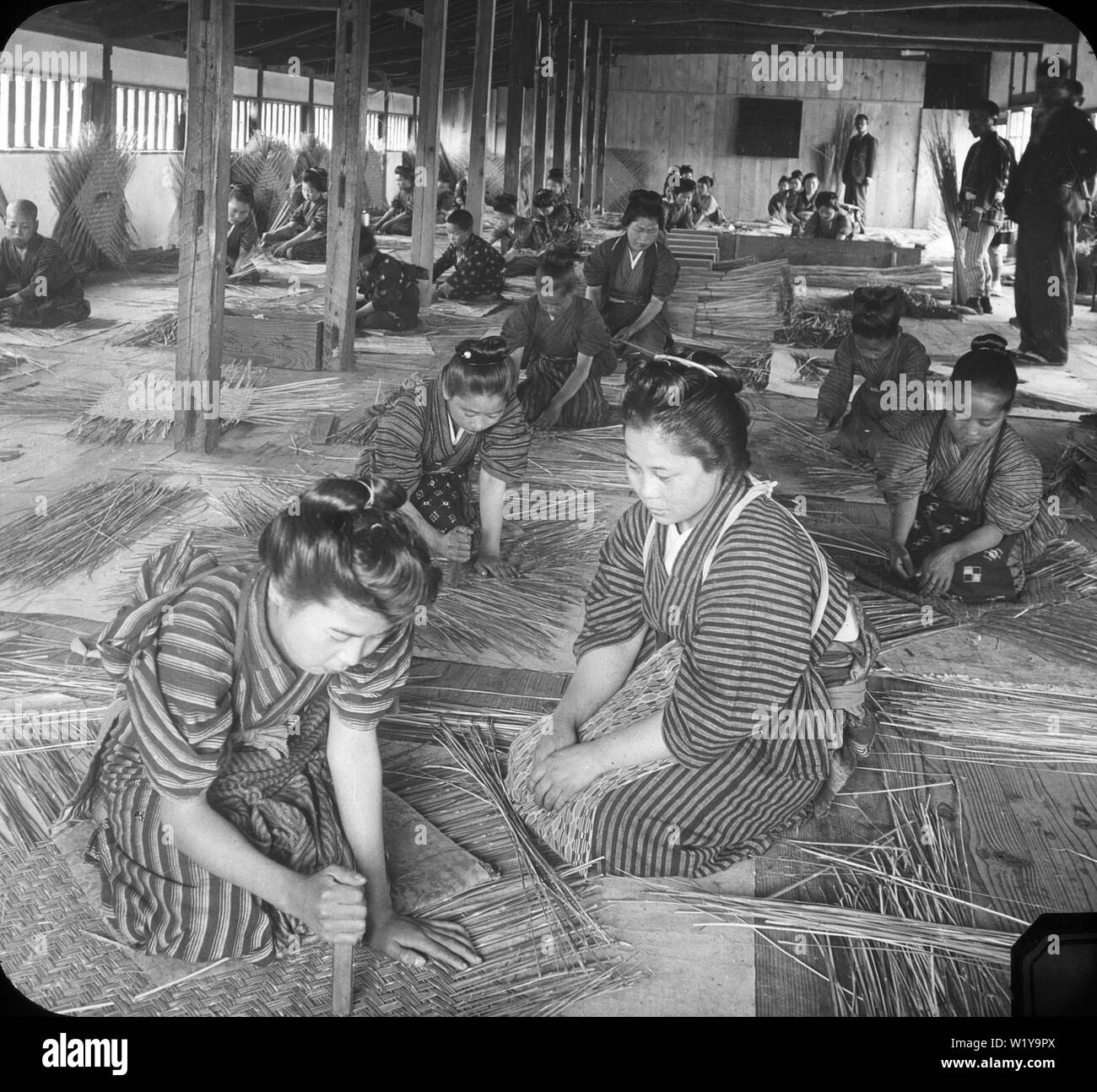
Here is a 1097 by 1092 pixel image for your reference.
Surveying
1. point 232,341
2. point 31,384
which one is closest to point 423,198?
point 232,341

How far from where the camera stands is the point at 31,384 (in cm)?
533

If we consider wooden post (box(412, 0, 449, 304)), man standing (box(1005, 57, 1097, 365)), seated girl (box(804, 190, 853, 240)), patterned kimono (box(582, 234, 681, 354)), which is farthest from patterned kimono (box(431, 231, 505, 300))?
seated girl (box(804, 190, 853, 240))

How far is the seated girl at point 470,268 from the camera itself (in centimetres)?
841

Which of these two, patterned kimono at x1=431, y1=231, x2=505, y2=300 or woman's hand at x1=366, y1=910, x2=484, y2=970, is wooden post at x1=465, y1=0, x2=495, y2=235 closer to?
patterned kimono at x1=431, y1=231, x2=505, y2=300

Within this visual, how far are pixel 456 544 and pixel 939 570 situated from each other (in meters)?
1.31

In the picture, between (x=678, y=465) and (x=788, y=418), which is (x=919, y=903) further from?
(x=788, y=418)

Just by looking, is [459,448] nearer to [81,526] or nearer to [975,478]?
[81,526]

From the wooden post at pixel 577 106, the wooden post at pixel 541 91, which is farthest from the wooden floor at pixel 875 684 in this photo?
the wooden post at pixel 577 106

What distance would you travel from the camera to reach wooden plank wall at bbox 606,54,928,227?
55.2ft

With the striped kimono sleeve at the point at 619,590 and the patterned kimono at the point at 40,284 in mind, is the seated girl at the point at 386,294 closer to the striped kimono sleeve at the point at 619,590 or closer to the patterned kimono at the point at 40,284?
the patterned kimono at the point at 40,284

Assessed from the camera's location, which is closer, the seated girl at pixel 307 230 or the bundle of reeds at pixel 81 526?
the bundle of reeds at pixel 81 526

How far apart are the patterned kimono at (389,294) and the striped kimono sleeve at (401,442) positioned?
3816 mm

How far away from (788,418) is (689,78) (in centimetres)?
1308

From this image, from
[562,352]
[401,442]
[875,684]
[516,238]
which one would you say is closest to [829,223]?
[516,238]
